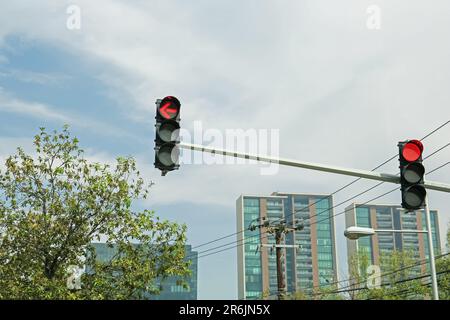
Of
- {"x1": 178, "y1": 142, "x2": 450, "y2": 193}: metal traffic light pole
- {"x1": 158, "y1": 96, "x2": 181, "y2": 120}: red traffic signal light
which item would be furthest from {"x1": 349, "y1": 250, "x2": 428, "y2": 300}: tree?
{"x1": 158, "y1": 96, "x2": 181, "y2": 120}: red traffic signal light

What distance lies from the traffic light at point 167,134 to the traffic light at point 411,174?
4.07 m

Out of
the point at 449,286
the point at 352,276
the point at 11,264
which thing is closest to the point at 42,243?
the point at 11,264

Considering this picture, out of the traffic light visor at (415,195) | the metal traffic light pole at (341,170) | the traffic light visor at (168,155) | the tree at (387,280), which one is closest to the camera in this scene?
the traffic light visor at (168,155)

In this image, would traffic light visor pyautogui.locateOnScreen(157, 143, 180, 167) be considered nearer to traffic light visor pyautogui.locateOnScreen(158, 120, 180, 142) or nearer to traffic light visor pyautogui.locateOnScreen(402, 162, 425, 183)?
traffic light visor pyautogui.locateOnScreen(158, 120, 180, 142)

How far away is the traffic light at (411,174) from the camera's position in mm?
10914

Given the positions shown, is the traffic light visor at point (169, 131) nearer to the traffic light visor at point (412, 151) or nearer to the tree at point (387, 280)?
the traffic light visor at point (412, 151)

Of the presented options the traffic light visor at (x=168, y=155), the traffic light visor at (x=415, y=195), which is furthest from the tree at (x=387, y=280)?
the traffic light visor at (x=168, y=155)

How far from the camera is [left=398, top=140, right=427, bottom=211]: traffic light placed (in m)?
10.9

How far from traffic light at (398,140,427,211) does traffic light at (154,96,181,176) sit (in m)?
4.07

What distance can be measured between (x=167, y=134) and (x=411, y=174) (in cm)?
440

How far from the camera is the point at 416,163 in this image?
1103 centimetres

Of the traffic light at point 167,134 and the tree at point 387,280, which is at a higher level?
the tree at point 387,280
